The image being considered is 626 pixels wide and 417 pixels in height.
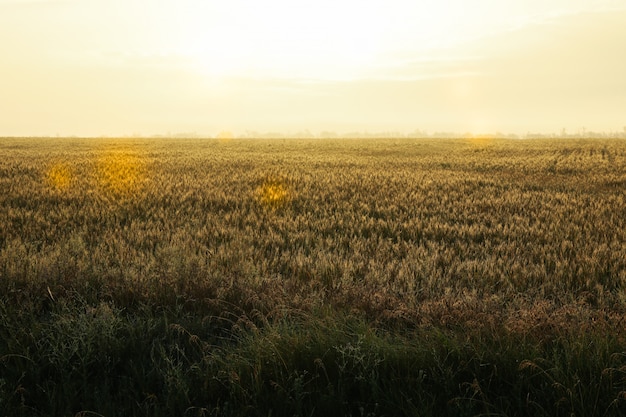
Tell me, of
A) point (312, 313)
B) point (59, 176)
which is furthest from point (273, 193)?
point (312, 313)

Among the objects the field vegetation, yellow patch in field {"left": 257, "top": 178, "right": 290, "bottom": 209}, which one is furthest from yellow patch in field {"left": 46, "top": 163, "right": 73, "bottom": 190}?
yellow patch in field {"left": 257, "top": 178, "right": 290, "bottom": 209}

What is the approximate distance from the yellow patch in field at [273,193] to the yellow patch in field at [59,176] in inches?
226

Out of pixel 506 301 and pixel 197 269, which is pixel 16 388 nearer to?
pixel 197 269

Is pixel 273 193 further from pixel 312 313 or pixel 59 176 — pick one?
pixel 312 313

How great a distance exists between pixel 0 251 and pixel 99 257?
167 cm

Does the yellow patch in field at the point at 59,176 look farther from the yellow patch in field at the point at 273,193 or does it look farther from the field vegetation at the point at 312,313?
the yellow patch in field at the point at 273,193

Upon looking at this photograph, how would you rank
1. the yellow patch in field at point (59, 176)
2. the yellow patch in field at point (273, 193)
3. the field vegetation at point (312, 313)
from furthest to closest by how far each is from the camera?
the yellow patch in field at point (59, 176)
the yellow patch in field at point (273, 193)
the field vegetation at point (312, 313)

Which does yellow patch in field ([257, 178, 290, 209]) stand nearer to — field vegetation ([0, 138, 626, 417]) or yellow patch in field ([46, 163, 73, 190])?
field vegetation ([0, 138, 626, 417])

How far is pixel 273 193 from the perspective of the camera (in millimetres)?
13969

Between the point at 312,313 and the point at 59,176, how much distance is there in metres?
16.2

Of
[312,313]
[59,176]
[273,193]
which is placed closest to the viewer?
[312,313]

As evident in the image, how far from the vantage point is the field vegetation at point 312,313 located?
319 centimetres

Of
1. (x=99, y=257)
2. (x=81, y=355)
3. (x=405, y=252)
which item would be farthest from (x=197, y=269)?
(x=405, y=252)

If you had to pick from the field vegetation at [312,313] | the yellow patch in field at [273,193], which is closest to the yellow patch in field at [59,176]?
the field vegetation at [312,313]
